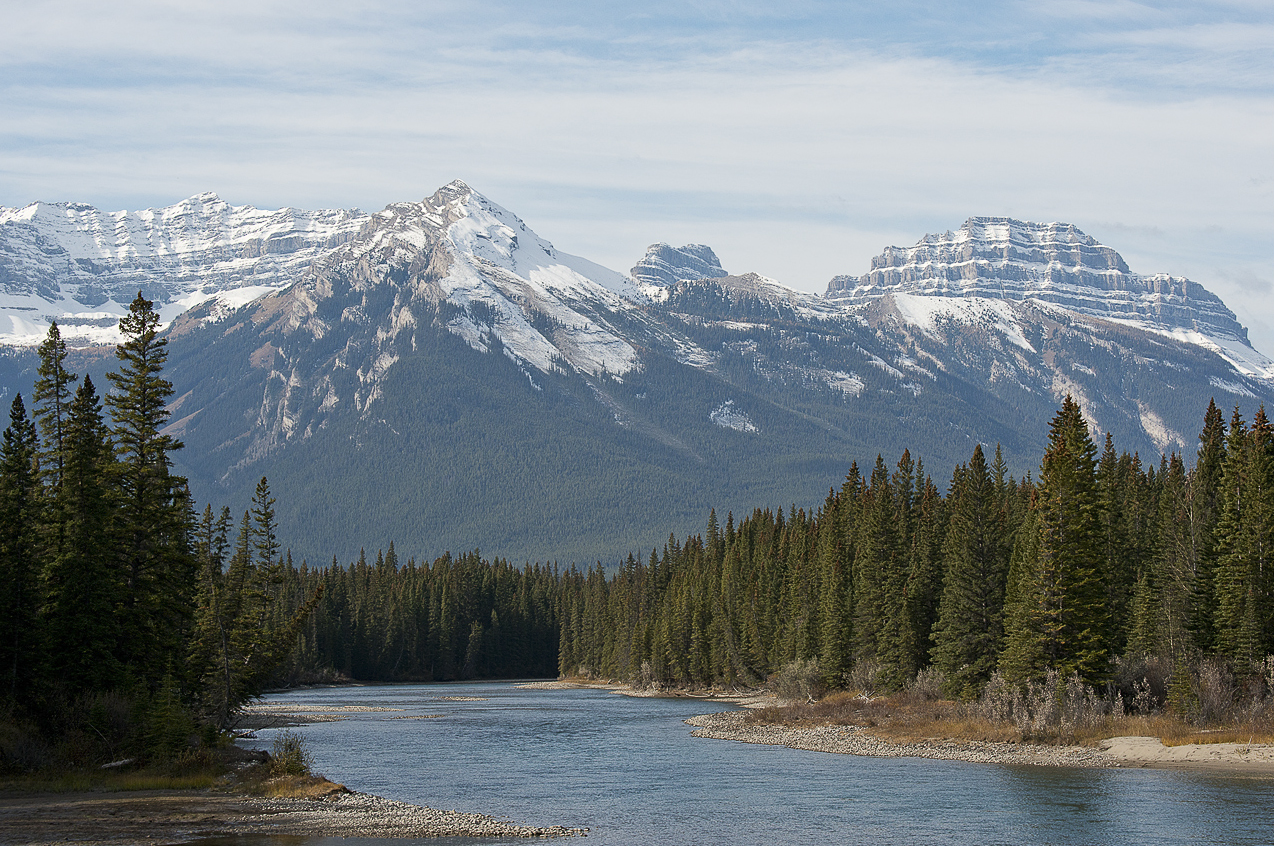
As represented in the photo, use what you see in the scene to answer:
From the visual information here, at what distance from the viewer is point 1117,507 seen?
92.6 metres

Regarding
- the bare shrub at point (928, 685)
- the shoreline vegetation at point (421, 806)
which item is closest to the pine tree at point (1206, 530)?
the shoreline vegetation at point (421, 806)

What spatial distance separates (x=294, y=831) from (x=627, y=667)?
129 metres

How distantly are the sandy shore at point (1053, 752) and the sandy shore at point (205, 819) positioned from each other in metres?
30.3

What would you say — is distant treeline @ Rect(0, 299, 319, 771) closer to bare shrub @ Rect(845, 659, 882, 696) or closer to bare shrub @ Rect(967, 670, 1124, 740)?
bare shrub @ Rect(967, 670, 1124, 740)

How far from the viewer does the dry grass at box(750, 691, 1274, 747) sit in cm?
6769

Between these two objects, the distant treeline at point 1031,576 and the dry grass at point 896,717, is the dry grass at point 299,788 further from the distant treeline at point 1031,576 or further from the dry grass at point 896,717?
the distant treeline at point 1031,576

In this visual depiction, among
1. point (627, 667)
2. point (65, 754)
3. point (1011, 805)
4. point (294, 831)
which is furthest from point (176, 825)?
point (627, 667)

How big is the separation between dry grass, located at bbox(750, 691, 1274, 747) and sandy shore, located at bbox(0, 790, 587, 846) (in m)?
36.0

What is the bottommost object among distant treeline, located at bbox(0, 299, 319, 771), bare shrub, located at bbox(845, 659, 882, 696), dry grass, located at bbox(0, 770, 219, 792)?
dry grass, located at bbox(0, 770, 219, 792)

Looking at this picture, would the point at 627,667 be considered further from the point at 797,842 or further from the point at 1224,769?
the point at 797,842

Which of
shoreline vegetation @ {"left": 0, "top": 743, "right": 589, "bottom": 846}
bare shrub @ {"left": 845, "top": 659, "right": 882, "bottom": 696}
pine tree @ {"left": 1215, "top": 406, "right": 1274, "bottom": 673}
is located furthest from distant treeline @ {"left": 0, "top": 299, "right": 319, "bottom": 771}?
pine tree @ {"left": 1215, "top": 406, "right": 1274, "bottom": 673}

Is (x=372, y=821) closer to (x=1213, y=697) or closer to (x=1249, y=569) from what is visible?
(x=1213, y=697)

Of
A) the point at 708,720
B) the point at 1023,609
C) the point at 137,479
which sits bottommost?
Answer: the point at 708,720

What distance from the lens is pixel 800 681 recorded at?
107375mm
